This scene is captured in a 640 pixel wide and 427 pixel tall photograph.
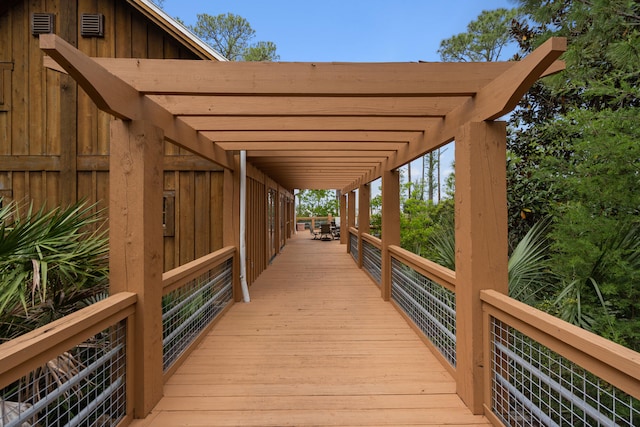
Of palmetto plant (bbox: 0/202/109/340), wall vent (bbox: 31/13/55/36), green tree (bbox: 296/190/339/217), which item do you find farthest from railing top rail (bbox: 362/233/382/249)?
green tree (bbox: 296/190/339/217)

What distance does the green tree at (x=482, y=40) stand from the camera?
1129 centimetres

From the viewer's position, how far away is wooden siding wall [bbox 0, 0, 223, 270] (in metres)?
4.80

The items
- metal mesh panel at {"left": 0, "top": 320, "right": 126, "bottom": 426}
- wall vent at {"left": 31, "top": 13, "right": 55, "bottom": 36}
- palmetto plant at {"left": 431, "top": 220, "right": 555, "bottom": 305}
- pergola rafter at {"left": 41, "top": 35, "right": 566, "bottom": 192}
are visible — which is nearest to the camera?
metal mesh panel at {"left": 0, "top": 320, "right": 126, "bottom": 426}

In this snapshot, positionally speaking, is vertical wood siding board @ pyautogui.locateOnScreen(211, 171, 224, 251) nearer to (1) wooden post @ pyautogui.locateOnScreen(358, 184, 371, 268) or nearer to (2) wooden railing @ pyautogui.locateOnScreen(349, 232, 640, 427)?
(2) wooden railing @ pyautogui.locateOnScreen(349, 232, 640, 427)

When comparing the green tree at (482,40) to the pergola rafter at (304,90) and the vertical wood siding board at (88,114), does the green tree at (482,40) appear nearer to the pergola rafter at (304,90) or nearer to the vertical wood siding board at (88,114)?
the pergola rafter at (304,90)

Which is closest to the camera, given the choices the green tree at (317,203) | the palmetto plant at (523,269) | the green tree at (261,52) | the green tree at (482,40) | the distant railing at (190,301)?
the distant railing at (190,301)

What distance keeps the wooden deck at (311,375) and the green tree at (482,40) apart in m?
11.2

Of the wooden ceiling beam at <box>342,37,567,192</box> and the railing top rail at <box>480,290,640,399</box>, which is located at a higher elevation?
the wooden ceiling beam at <box>342,37,567,192</box>

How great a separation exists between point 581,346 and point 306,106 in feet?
7.10

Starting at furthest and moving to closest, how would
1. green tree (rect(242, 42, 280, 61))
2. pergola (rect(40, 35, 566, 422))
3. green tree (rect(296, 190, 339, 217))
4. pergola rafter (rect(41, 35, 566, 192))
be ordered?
green tree (rect(296, 190, 339, 217)) → green tree (rect(242, 42, 280, 61)) → pergola (rect(40, 35, 566, 422)) → pergola rafter (rect(41, 35, 566, 192))

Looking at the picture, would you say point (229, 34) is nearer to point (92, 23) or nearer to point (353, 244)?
point (92, 23)

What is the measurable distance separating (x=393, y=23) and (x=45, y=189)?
1860 centimetres

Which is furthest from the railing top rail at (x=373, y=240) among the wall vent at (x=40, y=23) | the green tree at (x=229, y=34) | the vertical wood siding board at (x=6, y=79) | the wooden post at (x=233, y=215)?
the green tree at (x=229, y=34)

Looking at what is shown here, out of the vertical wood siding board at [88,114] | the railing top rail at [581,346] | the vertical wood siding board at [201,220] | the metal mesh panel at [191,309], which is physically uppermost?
the vertical wood siding board at [88,114]
